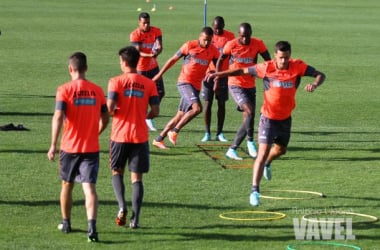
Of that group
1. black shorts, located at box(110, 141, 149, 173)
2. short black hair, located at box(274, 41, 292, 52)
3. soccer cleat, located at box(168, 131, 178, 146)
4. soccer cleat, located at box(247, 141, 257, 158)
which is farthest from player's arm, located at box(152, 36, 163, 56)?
black shorts, located at box(110, 141, 149, 173)

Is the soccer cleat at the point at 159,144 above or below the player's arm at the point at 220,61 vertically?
below

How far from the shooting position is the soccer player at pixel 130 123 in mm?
12758

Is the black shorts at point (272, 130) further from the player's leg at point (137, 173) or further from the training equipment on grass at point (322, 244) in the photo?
the training equipment on grass at point (322, 244)

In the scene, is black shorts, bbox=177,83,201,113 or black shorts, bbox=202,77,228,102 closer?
black shorts, bbox=177,83,201,113

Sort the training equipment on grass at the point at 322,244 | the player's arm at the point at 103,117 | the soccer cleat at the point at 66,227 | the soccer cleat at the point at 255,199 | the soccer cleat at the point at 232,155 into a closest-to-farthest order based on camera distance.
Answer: the training equipment on grass at the point at 322,244
the player's arm at the point at 103,117
the soccer cleat at the point at 66,227
the soccer cleat at the point at 255,199
the soccer cleat at the point at 232,155

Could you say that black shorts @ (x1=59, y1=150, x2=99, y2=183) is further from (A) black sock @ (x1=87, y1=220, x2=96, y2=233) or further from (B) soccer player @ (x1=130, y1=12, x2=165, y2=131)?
(B) soccer player @ (x1=130, y1=12, x2=165, y2=131)

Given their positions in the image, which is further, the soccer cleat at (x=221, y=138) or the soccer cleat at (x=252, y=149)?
the soccer cleat at (x=221, y=138)

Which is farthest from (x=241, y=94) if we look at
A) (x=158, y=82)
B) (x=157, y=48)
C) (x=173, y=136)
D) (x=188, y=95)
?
(x=158, y=82)

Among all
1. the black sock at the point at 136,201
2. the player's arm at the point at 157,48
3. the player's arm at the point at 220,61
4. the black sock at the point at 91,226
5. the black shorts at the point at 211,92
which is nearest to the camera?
the black sock at the point at 91,226

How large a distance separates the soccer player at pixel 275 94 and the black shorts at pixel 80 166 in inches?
116

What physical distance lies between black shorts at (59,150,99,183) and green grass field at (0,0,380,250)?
29.0 inches

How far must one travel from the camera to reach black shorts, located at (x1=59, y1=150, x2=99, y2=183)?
12.2 meters

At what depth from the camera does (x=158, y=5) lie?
62.1 metres

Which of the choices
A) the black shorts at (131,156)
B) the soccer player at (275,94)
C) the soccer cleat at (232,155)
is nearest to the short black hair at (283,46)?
the soccer player at (275,94)
